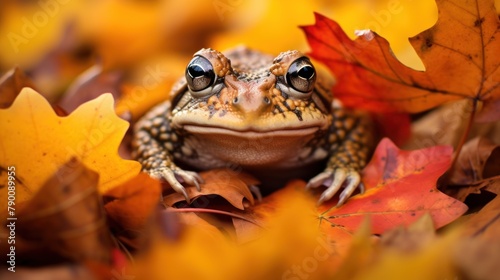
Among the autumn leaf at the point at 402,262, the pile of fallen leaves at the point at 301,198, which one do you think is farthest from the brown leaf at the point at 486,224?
the autumn leaf at the point at 402,262

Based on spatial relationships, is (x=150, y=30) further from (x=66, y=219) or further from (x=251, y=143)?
(x=66, y=219)

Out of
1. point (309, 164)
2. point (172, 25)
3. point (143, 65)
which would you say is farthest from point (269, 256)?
point (172, 25)

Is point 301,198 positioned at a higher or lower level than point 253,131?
lower

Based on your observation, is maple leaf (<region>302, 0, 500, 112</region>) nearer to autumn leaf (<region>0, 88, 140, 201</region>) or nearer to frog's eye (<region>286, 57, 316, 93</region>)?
frog's eye (<region>286, 57, 316, 93</region>)

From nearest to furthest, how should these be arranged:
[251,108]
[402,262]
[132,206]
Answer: [402,262], [132,206], [251,108]

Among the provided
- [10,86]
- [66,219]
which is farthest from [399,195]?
[10,86]

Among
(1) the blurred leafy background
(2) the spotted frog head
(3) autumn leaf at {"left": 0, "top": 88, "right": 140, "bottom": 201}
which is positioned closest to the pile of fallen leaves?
(3) autumn leaf at {"left": 0, "top": 88, "right": 140, "bottom": 201}

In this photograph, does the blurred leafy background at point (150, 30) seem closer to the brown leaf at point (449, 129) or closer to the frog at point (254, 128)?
the brown leaf at point (449, 129)
